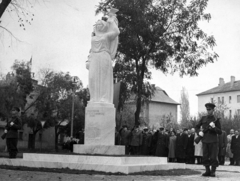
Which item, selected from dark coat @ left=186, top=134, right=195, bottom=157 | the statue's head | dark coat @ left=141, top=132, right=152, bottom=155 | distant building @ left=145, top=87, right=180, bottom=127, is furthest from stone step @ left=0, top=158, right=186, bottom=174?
distant building @ left=145, top=87, right=180, bottom=127

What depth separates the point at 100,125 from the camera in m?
14.0

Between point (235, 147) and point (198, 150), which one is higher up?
point (235, 147)

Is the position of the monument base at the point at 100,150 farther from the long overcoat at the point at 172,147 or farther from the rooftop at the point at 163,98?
the rooftop at the point at 163,98

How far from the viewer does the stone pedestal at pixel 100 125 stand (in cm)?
1396

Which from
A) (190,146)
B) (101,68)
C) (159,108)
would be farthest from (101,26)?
(159,108)

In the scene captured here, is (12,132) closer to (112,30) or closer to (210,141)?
(112,30)

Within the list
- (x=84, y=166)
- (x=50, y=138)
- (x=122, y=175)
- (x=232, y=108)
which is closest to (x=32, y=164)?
(x=84, y=166)

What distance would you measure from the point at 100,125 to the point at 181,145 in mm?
9161

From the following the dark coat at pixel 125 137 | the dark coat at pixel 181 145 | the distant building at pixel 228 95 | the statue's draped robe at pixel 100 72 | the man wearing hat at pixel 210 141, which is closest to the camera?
the man wearing hat at pixel 210 141

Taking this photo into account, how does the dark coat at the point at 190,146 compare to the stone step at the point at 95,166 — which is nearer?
the stone step at the point at 95,166

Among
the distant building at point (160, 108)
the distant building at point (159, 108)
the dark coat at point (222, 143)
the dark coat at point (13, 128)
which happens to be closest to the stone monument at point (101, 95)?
the dark coat at point (13, 128)

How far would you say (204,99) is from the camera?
86.4m

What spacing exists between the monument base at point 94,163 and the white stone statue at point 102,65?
8.83 feet

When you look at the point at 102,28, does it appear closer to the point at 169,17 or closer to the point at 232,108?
the point at 169,17
